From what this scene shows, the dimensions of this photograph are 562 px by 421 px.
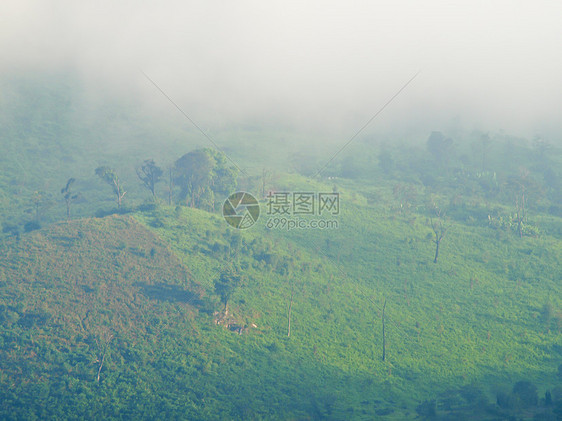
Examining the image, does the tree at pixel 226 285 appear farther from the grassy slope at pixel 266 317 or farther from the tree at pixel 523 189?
the tree at pixel 523 189

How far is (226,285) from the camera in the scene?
6850 centimetres

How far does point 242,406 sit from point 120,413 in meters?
12.8

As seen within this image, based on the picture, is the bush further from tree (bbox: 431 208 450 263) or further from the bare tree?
the bare tree

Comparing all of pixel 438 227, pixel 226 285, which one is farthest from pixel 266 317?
pixel 438 227

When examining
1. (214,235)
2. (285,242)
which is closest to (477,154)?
(285,242)

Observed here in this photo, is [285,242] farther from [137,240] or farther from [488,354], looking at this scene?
[488,354]

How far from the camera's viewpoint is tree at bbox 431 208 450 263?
3506 inches

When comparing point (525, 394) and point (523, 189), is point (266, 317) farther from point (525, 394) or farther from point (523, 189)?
point (523, 189)

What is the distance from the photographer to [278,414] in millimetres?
53062

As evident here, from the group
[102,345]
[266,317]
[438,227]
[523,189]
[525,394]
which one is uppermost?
[523,189]

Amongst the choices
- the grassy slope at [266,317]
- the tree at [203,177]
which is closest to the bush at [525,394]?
the grassy slope at [266,317]

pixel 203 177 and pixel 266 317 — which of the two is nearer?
pixel 266 317

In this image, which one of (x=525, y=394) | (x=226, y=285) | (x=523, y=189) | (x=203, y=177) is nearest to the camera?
(x=525, y=394)

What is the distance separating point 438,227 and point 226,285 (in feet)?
170
